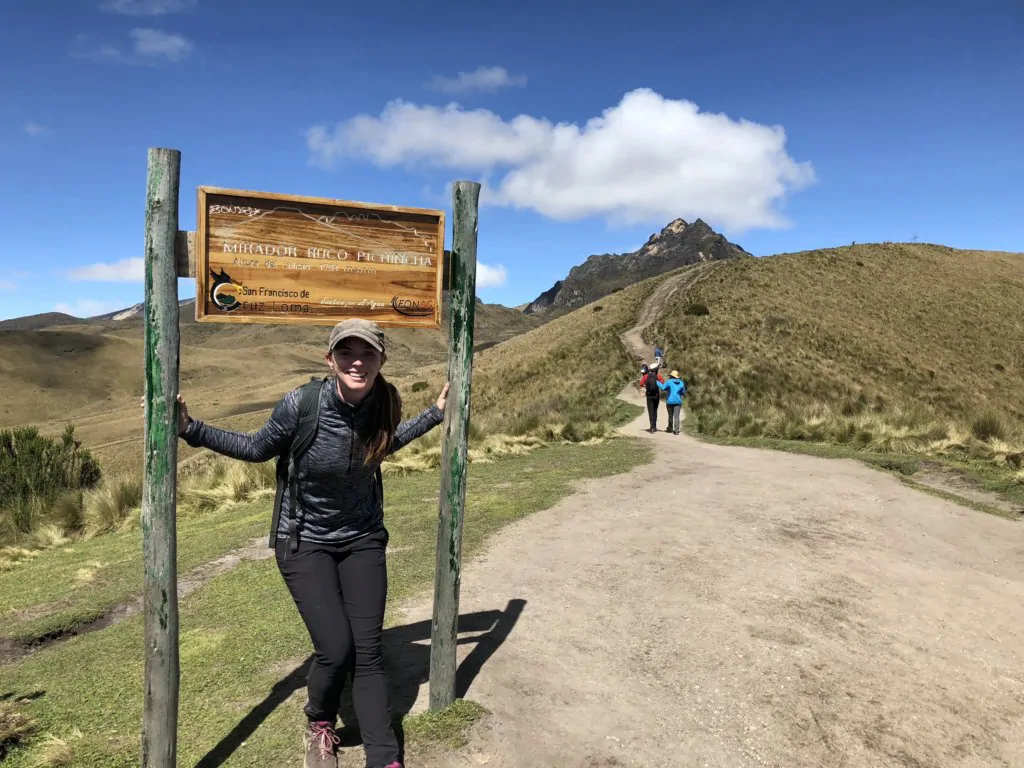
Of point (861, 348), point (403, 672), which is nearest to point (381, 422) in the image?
point (403, 672)

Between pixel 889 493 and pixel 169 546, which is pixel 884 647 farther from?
pixel 889 493

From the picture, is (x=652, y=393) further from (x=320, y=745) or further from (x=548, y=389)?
(x=320, y=745)

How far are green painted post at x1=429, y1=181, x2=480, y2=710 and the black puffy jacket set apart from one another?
56 centimetres

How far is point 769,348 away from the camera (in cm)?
3256

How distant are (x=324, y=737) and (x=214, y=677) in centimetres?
134

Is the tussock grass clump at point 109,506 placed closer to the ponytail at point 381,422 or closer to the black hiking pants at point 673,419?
the ponytail at point 381,422

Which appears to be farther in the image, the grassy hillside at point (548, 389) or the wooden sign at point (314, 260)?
the grassy hillside at point (548, 389)

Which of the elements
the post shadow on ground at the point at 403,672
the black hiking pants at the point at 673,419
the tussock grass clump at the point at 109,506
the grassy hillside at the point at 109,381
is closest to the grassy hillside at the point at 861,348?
the black hiking pants at the point at 673,419

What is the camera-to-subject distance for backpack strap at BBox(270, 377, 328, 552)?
3180mm

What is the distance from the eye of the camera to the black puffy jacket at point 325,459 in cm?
319

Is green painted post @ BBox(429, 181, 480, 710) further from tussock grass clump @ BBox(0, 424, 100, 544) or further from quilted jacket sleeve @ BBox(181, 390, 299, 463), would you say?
tussock grass clump @ BBox(0, 424, 100, 544)

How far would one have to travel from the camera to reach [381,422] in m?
3.29

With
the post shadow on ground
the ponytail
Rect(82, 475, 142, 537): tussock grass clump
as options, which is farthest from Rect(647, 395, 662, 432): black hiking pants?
the ponytail

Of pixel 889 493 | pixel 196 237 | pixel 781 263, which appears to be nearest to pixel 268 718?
pixel 196 237
